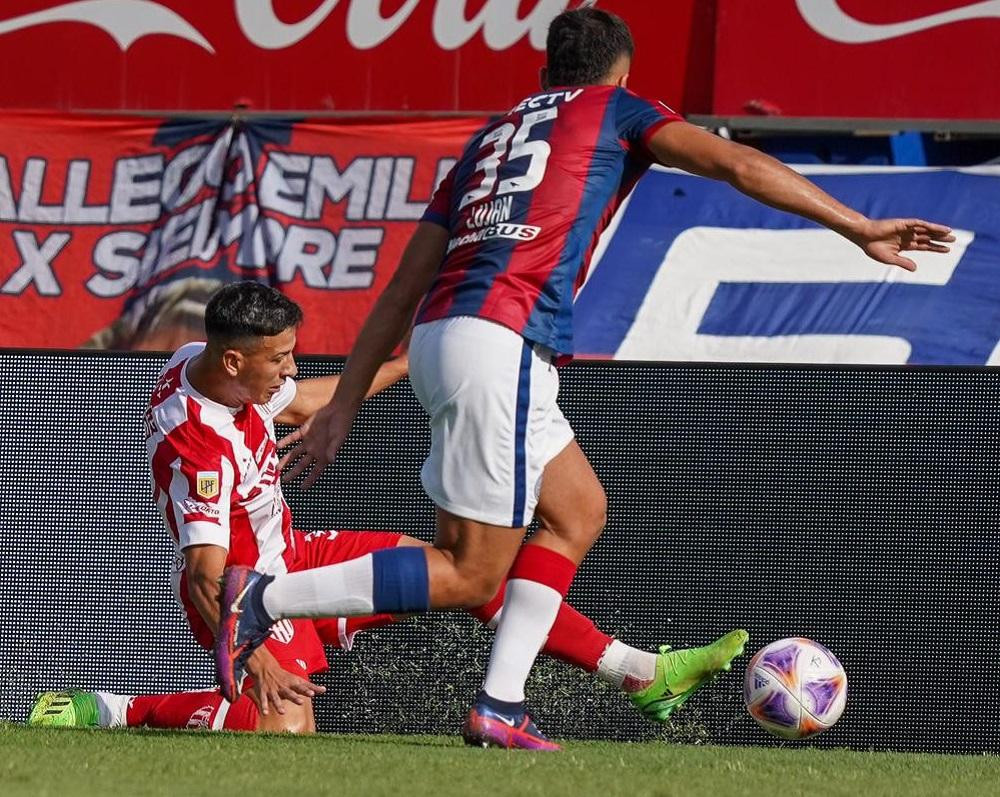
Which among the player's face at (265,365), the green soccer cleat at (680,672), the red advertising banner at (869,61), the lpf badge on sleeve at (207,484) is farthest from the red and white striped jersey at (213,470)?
the red advertising banner at (869,61)

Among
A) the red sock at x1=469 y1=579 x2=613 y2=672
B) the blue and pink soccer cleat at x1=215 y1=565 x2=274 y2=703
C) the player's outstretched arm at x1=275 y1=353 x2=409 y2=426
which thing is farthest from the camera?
the player's outstretched arm at x1=275 y1=353 x2=409 y2=426

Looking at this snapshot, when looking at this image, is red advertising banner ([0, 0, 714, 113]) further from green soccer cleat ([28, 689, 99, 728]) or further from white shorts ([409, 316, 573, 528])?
white shorts ([409, 316, 573, 528])

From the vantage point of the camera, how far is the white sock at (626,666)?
4.91 m

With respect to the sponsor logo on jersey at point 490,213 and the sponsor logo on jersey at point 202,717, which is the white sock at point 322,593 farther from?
the sponsor logo on jersey at point 202,717

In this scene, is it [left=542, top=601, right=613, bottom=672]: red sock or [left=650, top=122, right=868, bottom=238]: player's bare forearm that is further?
[left=542, top=601, right=613, bottom=672]: red sock

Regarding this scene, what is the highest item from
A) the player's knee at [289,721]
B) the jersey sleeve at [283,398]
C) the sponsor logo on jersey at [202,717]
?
the jersey sleeve at [283,398]

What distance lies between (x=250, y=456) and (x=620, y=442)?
56.6 inches

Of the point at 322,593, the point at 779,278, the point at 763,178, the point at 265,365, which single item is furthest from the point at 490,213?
the point at 779,278

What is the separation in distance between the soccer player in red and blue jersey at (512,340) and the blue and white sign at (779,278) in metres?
3.85

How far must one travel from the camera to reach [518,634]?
4.50m

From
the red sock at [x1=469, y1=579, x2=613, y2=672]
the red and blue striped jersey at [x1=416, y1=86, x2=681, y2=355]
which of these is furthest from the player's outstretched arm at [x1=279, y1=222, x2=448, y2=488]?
the red sock at [x1=469, y1=579, x2=613, y2=672]

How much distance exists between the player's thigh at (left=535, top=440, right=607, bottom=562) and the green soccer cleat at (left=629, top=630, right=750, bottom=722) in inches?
19.5

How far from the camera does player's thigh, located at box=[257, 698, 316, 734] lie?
5.29 m

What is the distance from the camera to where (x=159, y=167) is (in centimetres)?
913
